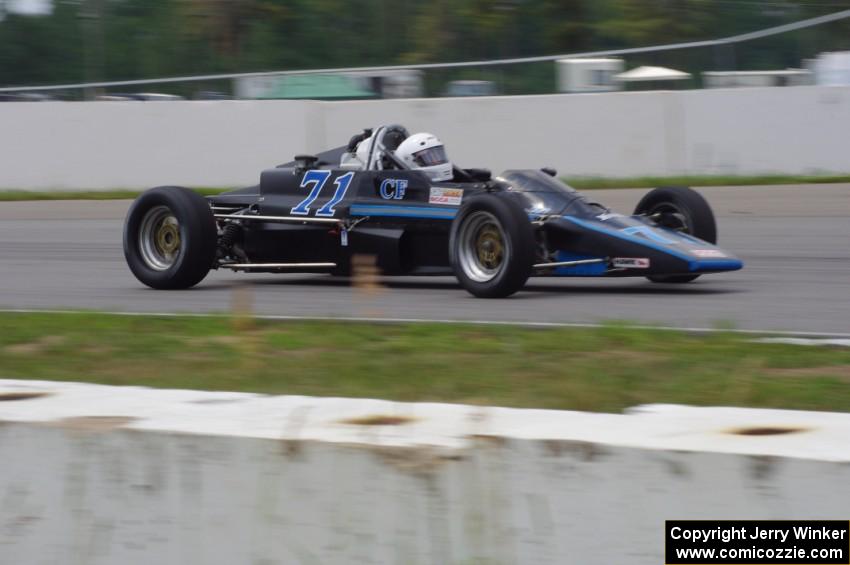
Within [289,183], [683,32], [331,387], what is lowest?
[331,387]

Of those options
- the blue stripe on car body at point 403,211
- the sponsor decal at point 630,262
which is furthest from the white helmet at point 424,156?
the sponsor decal at point 630,262

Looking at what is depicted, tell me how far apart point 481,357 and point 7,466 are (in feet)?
11.5

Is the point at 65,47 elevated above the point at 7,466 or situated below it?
above

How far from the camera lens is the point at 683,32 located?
2947 centimetres

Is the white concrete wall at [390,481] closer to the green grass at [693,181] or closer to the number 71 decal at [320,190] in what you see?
the number 71 decal at [320,190]

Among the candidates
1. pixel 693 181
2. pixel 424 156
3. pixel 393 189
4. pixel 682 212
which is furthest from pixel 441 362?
pixel 693 181

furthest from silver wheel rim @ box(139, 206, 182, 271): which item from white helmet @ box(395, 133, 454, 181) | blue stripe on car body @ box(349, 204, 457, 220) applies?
white helmet @ box(395, 133, 454, 181)

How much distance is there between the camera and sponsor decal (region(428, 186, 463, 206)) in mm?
9656

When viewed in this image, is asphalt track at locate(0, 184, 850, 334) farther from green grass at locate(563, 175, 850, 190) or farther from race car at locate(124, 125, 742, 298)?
green grass at locate(563, 175, 850, 190)

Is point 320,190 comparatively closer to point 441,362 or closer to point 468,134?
point 441,362

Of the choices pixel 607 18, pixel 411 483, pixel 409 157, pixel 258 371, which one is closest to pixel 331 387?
pixel 258 371

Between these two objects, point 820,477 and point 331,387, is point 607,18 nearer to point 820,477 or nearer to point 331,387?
point 331,387

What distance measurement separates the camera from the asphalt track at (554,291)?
8352 millimetres

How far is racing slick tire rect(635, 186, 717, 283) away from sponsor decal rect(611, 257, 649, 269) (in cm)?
91
